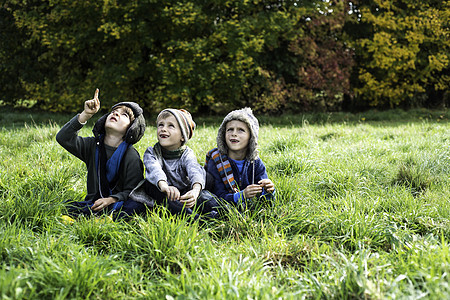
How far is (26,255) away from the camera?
2.15 meters

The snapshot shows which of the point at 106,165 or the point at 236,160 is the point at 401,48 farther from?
the point at 106,165

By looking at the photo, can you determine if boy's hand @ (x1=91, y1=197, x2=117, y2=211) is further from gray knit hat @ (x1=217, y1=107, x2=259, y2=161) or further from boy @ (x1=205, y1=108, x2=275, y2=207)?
gray knit hat @ (x1=217, y1=107, x2=259, y2=161)

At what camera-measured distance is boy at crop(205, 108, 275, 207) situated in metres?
3.28

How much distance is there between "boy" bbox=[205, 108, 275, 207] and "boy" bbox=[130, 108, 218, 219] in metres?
0.22

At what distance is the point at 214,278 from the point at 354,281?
739 mm

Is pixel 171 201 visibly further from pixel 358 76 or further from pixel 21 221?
pixel 358 76

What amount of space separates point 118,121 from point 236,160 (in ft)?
3.62

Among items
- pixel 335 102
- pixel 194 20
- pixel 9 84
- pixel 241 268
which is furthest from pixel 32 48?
pixel 241 268

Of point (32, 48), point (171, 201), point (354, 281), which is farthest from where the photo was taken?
point (32, 48)

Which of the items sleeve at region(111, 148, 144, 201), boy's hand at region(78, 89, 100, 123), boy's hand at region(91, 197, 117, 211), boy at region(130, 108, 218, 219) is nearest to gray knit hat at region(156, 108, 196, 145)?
boy at region(130, 108, 218, 219)

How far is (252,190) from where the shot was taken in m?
3.03

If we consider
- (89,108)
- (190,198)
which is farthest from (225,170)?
(89,108)

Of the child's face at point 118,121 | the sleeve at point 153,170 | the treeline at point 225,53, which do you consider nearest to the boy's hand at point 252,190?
the sleeve at point 153,170

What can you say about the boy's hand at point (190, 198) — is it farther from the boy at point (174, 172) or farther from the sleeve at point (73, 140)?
the sleeve at point (73, 140)
